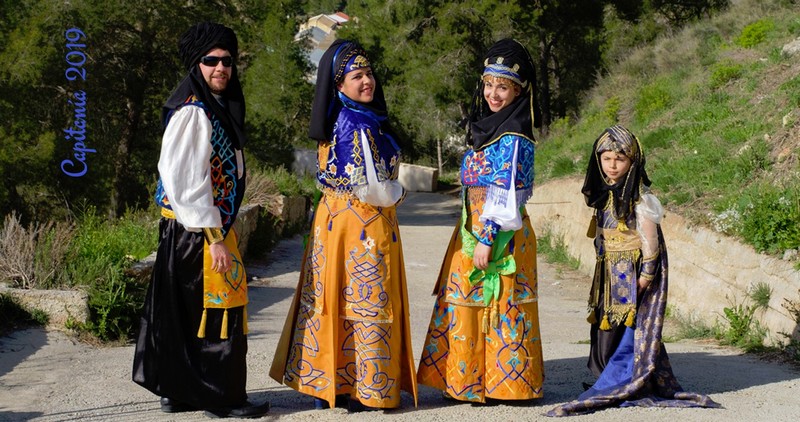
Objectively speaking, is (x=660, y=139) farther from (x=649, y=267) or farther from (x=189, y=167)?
(x=189, y=167)

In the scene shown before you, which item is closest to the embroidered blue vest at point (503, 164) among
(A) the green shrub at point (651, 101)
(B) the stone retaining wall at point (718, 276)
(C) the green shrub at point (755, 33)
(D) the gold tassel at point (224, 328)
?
(D) the gold tassel at point (224, 328)

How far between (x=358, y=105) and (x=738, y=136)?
655cm

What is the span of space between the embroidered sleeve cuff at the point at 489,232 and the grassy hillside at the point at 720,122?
11.0 ft


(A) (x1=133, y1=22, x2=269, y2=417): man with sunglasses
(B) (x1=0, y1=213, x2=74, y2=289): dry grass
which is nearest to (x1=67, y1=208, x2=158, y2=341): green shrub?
(B) (x1=0, y1=213, x2=74, y2=289): dry grass

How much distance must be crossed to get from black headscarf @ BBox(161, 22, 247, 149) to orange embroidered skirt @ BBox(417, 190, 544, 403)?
1425 mm

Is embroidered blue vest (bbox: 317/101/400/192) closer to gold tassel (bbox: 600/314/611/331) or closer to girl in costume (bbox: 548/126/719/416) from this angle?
girl in costume (bbox: 548/126/719/416)

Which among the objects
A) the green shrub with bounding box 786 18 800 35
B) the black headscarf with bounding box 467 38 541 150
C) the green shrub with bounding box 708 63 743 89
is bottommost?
the black headscarf with bounding box 467 38 541 150

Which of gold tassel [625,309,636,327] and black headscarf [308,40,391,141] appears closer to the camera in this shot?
black headscarf [308,40,391,141]

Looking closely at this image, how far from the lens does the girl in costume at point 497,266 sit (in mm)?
5219

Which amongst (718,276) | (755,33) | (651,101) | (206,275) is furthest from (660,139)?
(206,275)

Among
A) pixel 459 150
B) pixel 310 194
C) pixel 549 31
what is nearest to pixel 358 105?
pixel 310 194

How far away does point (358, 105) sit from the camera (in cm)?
520

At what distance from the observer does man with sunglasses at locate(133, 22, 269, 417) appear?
4.93 meters

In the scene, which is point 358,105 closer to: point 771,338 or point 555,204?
point 771,338
